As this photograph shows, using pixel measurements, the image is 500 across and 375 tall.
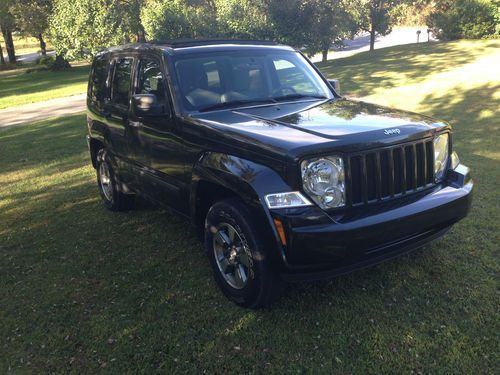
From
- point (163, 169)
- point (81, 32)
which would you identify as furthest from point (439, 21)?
point (163, 169)

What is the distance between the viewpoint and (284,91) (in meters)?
4.47

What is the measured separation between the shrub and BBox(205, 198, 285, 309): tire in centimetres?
2703

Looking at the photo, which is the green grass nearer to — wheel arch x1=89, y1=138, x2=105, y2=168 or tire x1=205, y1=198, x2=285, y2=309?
wheel arch x1=89, y1=138, x2=105, y2=168

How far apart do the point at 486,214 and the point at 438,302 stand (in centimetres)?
194

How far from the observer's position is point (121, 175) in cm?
535

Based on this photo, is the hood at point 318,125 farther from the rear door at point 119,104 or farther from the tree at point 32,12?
the tree at point 32,12

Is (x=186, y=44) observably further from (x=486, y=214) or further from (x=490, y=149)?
(x=490, y=149)

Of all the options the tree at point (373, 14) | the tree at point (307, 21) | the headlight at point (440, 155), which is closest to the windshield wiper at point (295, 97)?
the headlight at point (440, 155)

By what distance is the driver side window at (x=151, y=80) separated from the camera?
4246 mm

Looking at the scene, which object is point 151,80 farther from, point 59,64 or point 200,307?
point 59,64

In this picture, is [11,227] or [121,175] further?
[11,227]

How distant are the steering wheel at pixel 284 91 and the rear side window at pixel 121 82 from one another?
5.30 ft

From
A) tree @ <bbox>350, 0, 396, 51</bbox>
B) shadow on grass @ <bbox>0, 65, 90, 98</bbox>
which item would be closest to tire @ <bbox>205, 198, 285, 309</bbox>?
shadow on grass @ <bbox>0, 65, 90, 98</bbox>

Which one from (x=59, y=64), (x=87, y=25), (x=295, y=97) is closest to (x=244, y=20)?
(x=87, y=25)
